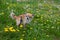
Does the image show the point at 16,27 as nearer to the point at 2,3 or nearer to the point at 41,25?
the point at 41,25

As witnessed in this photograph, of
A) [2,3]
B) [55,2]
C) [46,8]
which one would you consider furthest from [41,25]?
[55,2]

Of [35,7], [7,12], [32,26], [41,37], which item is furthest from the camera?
[35,7]

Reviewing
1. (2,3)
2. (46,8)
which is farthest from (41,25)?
(46,8)

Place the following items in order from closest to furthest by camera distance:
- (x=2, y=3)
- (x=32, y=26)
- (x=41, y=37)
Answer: (x=41, y=37) < (x=32, y=26) < (x=2, y=3)

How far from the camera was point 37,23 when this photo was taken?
22.4 feet

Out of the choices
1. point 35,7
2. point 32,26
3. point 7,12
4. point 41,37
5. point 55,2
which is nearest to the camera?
point 41,37

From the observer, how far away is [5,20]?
21.1ft

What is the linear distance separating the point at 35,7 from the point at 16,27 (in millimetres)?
2809

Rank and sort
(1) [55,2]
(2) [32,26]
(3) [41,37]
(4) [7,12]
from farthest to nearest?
(1) [55,2] → (4) [7,12] → (2) [32,26] → (3) [41,37]

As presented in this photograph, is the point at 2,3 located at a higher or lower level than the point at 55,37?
higher

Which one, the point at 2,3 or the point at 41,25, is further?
the point at 2,3

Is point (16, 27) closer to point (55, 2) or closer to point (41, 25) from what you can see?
point (41, 25)

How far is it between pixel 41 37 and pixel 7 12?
155cm

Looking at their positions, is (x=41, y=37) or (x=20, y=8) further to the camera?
(x=20, y=8)
